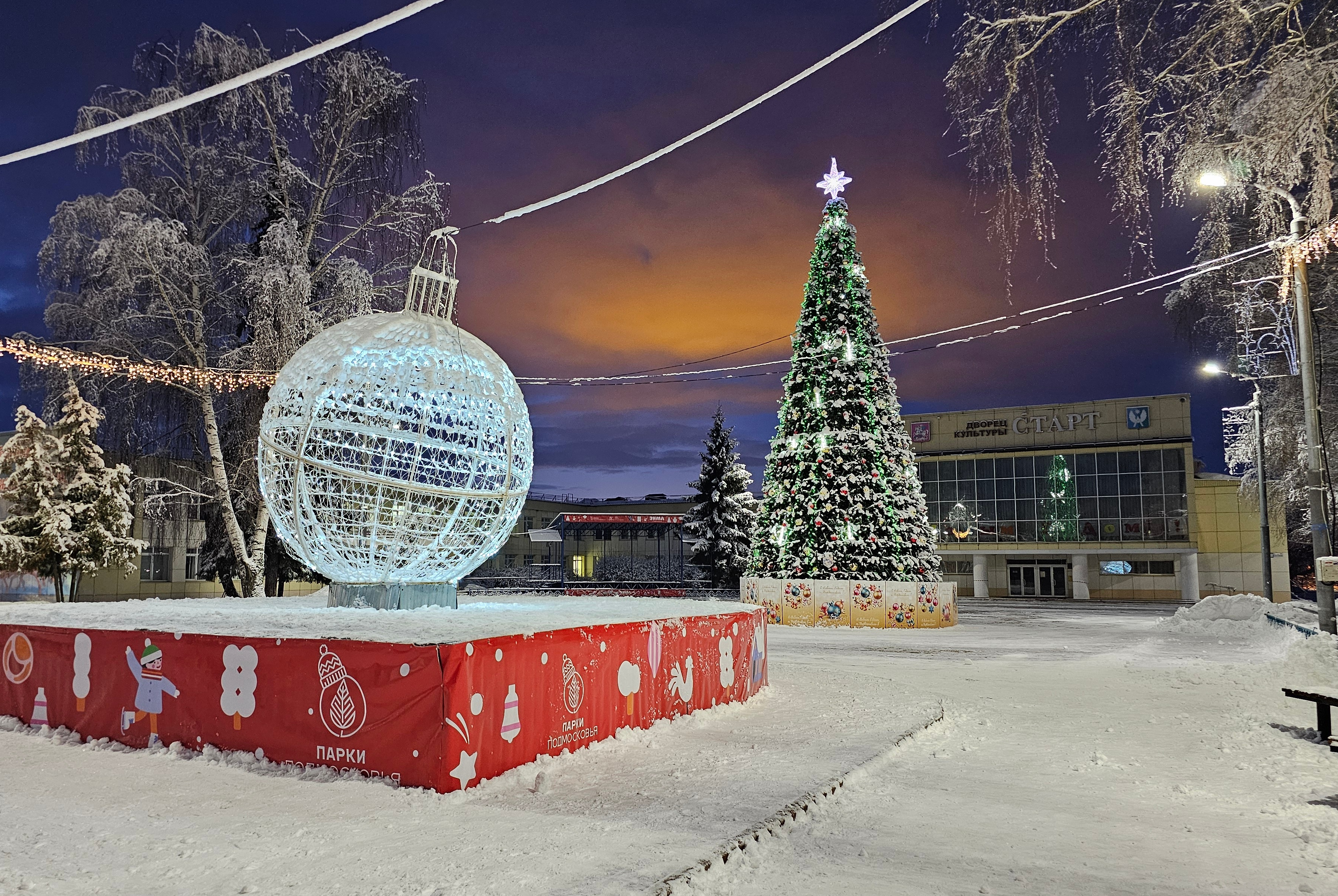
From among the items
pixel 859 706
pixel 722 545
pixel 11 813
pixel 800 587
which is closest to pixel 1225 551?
pixel 722 545

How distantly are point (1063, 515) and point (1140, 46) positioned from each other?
48445 millimetres

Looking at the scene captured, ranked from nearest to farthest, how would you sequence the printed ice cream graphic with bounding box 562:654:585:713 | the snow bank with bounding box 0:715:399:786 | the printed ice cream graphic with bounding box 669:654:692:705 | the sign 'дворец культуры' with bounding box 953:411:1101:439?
the snow bank with bounding box 0:715:399:786, the printed ice cream graphic with bounding box 562:654:585:713, the printed ice cream graphic with bounding box 669:654:692:705, the sign 'дворец культуры' with bounding box 953:411:1101:439

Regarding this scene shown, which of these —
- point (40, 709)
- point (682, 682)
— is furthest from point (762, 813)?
point (40, 709)

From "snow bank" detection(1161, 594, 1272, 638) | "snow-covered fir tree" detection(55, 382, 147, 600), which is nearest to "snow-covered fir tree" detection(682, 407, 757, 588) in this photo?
"snow bank" detection(1161, 594, 1272, 638)

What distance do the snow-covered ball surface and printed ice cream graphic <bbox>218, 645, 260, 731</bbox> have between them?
301 centimetres

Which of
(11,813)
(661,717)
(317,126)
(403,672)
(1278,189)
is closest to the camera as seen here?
(11,813)

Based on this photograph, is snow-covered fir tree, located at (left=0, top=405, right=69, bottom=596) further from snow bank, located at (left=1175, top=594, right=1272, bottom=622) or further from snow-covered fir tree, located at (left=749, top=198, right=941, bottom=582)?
snow bank, located at (left=1175, top=594, right=1272, bottom=622)

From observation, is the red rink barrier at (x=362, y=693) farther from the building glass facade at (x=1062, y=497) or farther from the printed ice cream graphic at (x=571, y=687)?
the building glass facade at (x=1062, y=497)

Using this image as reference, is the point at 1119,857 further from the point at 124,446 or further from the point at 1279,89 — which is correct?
the point at 124,446

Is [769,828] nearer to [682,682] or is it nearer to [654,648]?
[654,648]

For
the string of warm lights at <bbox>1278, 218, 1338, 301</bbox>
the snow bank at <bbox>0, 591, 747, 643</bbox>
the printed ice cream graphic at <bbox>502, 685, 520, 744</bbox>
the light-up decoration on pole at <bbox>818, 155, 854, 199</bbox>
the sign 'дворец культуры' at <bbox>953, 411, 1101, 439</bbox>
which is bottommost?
the printed ice cream graphic at <bbox>502, 685, 520, 744</bbox>

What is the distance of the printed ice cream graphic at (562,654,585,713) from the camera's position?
25.1 feet

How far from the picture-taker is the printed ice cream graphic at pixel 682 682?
9.32 metres

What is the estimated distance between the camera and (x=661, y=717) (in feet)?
29.7
